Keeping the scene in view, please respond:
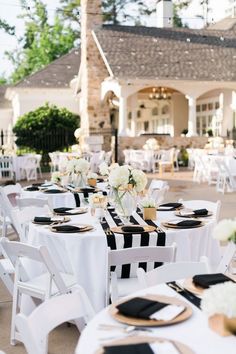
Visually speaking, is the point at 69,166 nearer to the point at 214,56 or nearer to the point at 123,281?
the point at 123,281

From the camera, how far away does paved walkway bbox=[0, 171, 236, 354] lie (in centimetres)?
423

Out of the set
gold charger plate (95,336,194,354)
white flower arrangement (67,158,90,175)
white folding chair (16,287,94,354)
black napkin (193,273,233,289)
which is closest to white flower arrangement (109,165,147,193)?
black napkin (193,273,233,289)

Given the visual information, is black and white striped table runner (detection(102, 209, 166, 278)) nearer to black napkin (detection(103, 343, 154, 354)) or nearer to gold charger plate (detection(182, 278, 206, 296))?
gold charger plate (detection(182, 278, 206, 296))

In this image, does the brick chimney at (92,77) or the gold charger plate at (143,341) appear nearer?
the gold charger plate at (143,341)

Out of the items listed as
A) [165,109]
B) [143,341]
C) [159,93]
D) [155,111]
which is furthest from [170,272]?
[155,111]

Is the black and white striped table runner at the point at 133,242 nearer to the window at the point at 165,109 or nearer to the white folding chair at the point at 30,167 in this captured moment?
the white folding chair at the point at 30,167

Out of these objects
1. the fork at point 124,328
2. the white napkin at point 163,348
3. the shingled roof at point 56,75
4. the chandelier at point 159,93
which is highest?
the shingled roof at point 56,75

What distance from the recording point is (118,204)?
5055 mm

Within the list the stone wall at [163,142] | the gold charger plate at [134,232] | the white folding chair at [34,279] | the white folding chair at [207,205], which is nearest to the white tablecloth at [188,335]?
the white folding chair at [34,279]

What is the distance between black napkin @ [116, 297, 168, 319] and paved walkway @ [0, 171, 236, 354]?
5.88 feet

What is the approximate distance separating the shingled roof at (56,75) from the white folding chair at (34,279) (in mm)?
24099

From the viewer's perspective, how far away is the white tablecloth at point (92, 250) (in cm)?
437

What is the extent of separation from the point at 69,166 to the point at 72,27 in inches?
1421

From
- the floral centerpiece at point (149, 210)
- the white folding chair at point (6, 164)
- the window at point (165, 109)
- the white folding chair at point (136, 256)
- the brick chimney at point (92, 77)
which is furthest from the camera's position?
the window at point (165, 109)
